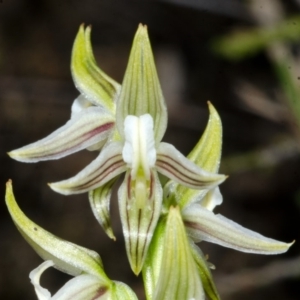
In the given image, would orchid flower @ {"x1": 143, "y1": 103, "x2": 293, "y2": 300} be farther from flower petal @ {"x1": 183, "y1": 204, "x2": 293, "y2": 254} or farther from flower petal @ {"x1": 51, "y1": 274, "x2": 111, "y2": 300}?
flower petal @ {"x1": 51, "y1": 274, "x2": 111, "y2": 300}

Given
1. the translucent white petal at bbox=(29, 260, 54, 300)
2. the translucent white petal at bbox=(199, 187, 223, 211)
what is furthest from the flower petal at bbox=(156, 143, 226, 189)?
the translucent white petal at bbox=(29, 260, 54, 300)

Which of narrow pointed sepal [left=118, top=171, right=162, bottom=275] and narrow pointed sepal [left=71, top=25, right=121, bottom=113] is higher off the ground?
narrow pointed sepal [left=71, top=25, right=121, bottom=113]

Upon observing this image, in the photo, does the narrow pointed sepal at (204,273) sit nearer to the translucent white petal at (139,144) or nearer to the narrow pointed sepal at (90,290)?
the narrow pointed sepal at (90,290)

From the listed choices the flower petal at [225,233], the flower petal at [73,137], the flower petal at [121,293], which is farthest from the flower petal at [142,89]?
the flower petal at [121,293]

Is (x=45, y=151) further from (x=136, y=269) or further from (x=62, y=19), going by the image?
(x=62, y=19)

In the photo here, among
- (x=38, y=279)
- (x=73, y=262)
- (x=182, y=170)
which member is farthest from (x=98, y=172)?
(x=38, y=279)

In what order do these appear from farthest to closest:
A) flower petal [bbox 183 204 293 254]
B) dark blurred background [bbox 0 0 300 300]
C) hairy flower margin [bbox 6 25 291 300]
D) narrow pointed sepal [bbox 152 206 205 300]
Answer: dark blurred background [bbox 0 0 300 300], flower petal [bbox 183 204 293 254], hairy flower margin [bbox 6 25 291 300], narrow pointed sepal [bbox 152 206 205 300]
